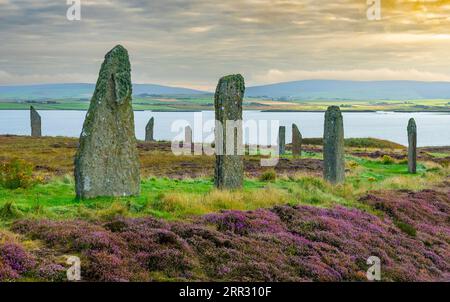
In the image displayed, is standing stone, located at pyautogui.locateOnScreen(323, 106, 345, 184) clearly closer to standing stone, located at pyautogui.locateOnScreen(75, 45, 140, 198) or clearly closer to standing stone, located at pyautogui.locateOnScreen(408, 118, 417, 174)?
standing stone, located at pyautogui.locateOnScreen(408, 118, 417, 174)

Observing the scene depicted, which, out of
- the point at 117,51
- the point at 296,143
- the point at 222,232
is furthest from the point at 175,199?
the point at 296,143

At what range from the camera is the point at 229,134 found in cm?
2328

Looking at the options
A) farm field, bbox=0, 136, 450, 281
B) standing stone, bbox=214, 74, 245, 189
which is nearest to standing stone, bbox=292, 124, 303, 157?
farm field, bbox=0, 136, 450, 281

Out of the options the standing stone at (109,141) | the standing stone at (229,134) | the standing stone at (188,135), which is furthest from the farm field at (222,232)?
the standing stone at (188,135)

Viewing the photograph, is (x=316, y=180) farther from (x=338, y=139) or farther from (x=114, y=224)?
(x=114, y=224)

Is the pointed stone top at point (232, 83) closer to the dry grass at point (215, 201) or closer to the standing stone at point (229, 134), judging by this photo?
the standing stone at point (229, 134)

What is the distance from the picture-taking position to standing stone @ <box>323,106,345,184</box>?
29797 mm

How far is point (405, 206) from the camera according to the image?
2423 centimetres

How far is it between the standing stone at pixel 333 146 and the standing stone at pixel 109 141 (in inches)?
469

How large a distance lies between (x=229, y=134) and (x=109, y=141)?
5.02 meters

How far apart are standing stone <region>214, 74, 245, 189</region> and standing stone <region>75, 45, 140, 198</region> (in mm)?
3611

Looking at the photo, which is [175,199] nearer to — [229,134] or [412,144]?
[229,134]
